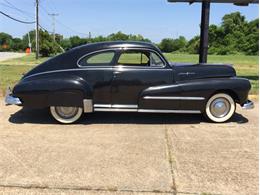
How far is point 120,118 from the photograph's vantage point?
23.8 ft

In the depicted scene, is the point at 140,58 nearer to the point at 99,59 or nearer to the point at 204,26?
the point at 99,59

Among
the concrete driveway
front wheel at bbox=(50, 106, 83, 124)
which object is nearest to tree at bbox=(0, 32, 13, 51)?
front wheel at bbox=(50, 106, 83, 124)

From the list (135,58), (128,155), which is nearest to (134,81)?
(135,58)

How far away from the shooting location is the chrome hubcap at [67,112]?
6730mm

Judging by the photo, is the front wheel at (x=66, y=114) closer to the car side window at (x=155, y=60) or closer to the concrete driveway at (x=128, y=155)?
the concrete driveway at (x=128, y=155)

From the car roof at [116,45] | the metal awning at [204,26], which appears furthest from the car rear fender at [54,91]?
the metal awning at [204,26]

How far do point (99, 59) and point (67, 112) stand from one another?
114 cm

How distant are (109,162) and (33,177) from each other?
0.99 metres

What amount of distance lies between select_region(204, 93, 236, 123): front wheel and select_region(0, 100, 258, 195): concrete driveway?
172mm

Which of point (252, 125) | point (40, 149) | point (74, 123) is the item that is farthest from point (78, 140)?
point (252, 125)

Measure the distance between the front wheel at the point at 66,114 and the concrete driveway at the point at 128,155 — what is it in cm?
15

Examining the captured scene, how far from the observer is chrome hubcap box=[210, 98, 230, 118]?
6902 mm

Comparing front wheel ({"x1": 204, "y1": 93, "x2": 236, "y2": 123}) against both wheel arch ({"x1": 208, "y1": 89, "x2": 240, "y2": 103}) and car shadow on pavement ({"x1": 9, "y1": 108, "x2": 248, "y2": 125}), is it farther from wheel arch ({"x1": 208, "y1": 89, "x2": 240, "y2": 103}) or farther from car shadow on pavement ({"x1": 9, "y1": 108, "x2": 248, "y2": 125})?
car shadow on pavement ({"x1": 9, "y1": 108, "x2": 248, "y2": 125})

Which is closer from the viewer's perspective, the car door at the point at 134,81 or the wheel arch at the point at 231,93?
the car door at the point at 134,81
